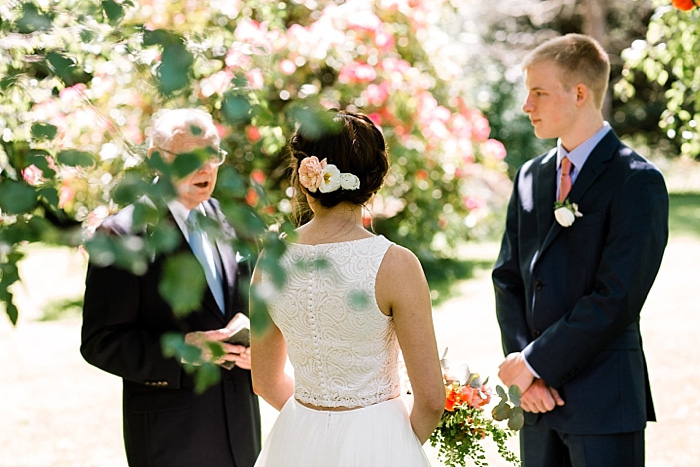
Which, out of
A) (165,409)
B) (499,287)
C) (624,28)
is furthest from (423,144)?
(624,28)

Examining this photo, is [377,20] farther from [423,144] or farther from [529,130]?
[529,130]

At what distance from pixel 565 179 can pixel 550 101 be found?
32 cm

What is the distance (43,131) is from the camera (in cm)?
166

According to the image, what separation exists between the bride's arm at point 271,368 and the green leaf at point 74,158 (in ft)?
4.63

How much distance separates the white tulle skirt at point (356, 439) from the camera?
2.65 m

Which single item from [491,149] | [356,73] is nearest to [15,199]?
[356,73]

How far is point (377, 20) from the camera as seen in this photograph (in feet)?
28.1

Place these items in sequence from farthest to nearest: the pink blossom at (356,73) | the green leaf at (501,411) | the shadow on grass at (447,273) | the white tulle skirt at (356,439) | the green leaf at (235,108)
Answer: the shadow on grass at (447,273), the pink blossom at (356,73), the green leaf at (501,411), the white tulle skirt at (356,439), the green leaf at (235,108)

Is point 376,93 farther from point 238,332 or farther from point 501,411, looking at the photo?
point 501,411

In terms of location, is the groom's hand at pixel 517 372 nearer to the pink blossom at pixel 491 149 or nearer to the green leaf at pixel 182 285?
the green leaf at pixel 182 285

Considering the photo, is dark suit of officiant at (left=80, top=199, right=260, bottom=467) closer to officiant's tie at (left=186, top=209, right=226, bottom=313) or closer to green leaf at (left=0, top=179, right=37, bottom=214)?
officiant's tie at (left=186, top=209, right=226, bottom=313)

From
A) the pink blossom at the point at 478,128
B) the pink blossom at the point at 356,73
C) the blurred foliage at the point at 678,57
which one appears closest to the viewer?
the blurred foliage at the point at 678,57

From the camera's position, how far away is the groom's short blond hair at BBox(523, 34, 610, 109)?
11.2ft

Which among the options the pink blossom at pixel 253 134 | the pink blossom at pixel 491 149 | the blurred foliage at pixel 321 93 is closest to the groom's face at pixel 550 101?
the blurred foliage at pixel 321 93
